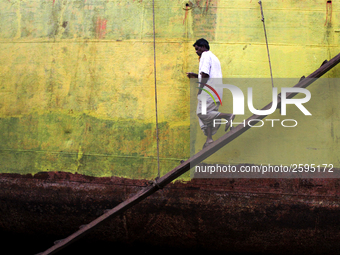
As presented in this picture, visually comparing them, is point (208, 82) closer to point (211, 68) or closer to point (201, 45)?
point (211, 68)

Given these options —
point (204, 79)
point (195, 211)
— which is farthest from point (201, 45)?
point (195, 211)

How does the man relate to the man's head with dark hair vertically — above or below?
below

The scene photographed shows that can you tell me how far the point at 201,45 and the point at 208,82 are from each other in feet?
1.77

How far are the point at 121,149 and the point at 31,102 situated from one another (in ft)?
5.56

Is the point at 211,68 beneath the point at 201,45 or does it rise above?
beneath

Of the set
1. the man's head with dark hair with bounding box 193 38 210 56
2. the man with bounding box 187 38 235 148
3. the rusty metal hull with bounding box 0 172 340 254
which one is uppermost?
the man's head with dark hair with bounding box 193 38 210 56

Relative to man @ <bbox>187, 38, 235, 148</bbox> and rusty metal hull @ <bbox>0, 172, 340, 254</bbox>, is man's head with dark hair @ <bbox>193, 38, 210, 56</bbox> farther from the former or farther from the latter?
rusty metal hull @ <bbox>0, 172, 340, 254</bbox>

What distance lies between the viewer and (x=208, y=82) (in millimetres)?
3910

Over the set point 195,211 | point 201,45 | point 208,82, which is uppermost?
point 201,45

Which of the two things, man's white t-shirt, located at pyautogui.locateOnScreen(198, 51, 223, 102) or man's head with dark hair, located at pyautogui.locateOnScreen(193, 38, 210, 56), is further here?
man's head with dark hair, located at pyautogui.locateOnScreen(193, 38, 210, 56)

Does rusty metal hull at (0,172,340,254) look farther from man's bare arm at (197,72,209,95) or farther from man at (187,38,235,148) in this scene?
man's bare arm at (197,72,209,95)

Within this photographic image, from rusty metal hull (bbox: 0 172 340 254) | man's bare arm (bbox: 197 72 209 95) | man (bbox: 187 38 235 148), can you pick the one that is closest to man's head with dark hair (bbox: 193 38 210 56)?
man (bbox: 187 38 235 148)

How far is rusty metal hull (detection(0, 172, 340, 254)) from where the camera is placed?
3.99 m

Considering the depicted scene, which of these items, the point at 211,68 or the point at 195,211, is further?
the point at 195,211
